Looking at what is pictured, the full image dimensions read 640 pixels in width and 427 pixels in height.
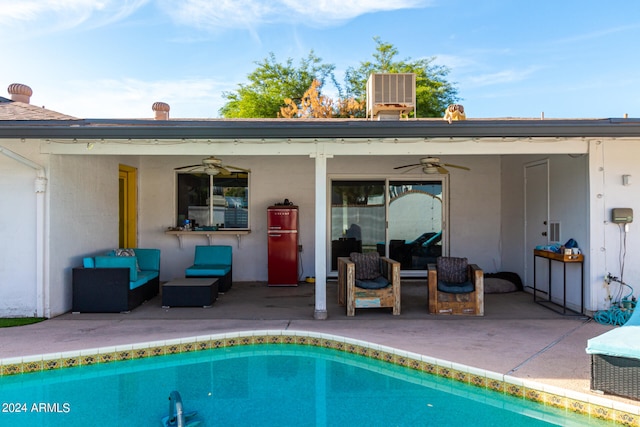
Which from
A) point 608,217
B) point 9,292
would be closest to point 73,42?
point 9,292

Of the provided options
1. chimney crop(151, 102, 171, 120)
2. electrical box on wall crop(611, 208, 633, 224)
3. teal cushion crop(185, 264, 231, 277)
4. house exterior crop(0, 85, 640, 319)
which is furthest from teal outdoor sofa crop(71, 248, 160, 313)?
electrical box on wall crop(611, 208, 633, 224)

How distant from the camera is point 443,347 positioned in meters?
4.95

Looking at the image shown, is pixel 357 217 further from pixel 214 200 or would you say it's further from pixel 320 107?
pixel 320 107

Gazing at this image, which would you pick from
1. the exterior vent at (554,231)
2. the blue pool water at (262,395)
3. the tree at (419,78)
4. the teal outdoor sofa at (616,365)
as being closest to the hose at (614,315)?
the exterior vent at (554,231)

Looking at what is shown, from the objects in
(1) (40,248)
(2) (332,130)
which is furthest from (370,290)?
(1) (40,248)

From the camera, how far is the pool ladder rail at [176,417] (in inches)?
133

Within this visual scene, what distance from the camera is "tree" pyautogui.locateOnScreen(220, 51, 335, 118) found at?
966 inches

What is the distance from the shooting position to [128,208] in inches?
379

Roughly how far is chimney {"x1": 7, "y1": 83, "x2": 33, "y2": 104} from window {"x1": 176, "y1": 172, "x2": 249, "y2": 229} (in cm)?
365

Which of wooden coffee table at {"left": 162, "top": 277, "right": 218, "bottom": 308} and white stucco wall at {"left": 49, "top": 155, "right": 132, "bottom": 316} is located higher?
white stucco wall at {"left": 49, "top": 155, "right": 132, "bottom": 316}

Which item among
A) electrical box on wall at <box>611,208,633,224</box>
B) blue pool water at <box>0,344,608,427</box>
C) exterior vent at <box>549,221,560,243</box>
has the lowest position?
blue pool water at <box>0,344,608,427</box>

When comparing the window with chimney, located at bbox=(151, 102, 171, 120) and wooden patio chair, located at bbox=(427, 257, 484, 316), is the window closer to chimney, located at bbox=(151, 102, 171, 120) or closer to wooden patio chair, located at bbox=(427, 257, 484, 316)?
chimney, located at bbox=(151, 102, 171, 120)

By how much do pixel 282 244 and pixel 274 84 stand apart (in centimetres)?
1799

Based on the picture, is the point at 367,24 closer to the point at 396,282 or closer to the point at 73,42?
the point at 73,42
